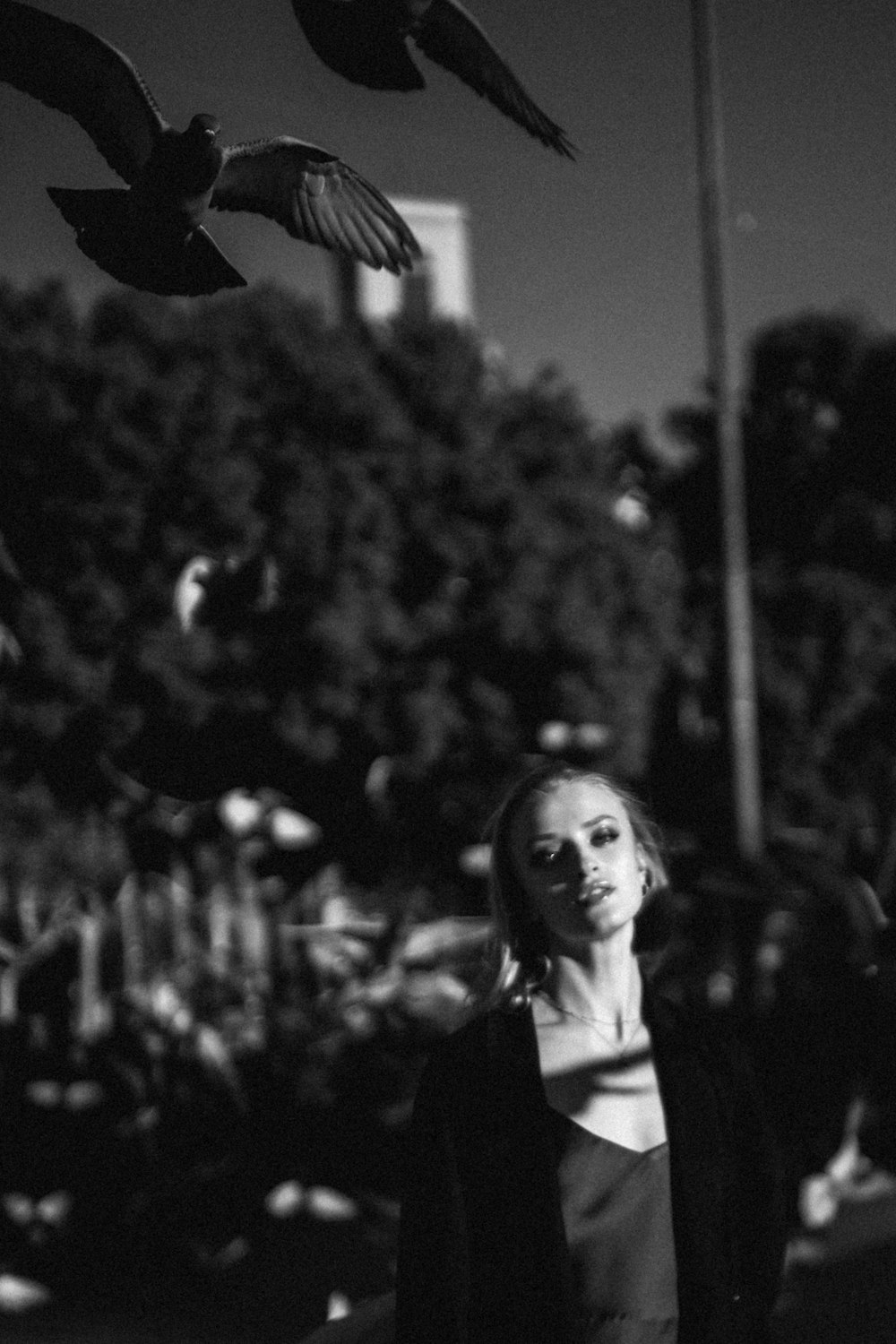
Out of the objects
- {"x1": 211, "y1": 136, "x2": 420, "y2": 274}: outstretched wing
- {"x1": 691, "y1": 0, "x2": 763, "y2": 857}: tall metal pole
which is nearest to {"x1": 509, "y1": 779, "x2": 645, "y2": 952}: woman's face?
{"x1": 211, "y1": 136, "x2": 420, "y2": 274}: outstretched wing

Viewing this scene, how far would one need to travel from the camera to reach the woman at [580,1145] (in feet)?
5.12

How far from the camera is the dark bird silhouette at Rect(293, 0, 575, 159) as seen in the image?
4.43 feet

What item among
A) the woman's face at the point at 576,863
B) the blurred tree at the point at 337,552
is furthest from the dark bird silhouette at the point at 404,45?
the blurred tree at the point at 337,552

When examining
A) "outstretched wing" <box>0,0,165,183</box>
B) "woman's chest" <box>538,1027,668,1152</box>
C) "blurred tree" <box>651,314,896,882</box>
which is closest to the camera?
"outstretched wing" <box>0,0,165,183</box>

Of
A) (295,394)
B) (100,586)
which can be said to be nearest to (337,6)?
(100,586)

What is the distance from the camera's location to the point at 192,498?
12492 millimetres

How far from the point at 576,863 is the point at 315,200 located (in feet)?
2.69

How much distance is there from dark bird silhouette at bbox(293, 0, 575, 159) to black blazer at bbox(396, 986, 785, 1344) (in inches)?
41.8

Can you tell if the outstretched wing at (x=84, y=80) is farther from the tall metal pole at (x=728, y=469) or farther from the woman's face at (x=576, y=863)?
the tall metal pole at (x=728, y=469)

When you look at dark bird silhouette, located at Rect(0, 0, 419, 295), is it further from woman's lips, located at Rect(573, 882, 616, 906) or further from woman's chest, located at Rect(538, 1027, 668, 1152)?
woman's chest, located at Rect(538, 1027, 668, 1152)

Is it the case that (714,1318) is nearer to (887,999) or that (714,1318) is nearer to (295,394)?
(887,999)

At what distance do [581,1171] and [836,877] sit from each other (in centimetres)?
459

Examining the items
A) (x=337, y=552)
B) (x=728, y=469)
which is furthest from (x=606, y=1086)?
(x=337, y=552)

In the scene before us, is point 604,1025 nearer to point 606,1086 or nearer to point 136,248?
point 606,1086
